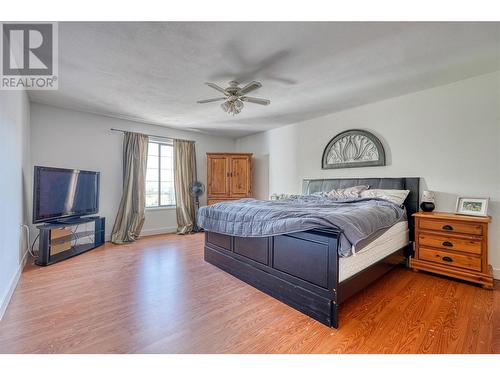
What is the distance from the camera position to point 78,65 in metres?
2.41

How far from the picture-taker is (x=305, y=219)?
1.91 m

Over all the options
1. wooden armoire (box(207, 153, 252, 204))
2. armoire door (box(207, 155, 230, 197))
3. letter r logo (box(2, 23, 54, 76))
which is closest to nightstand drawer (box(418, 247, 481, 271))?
wooden armoire (box(207, 153, 252, 204))

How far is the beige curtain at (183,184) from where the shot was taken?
5.16m

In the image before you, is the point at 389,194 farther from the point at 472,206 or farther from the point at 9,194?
the point at 9,194

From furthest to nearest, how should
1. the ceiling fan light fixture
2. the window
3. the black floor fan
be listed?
the black floor fan → the window → the ceiling fan light fixture

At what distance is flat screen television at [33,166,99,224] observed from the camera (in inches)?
119

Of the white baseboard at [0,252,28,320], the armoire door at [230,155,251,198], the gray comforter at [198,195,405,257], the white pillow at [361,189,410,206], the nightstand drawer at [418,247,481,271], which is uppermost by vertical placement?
the armoire door at [230,155,251,198]

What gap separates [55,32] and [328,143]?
389 centimetres

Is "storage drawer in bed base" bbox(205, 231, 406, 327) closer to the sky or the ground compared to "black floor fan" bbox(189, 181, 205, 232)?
closer to the ground

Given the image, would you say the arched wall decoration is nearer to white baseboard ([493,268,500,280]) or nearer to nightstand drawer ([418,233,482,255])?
nightstand drawer ([418,233,482,255])

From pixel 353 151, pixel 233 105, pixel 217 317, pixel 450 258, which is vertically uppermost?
pixel 233 105

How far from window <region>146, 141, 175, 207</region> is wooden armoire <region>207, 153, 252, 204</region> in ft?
2.96

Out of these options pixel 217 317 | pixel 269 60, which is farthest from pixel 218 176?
pixel 217 317

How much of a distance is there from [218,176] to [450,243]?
4.24 m
